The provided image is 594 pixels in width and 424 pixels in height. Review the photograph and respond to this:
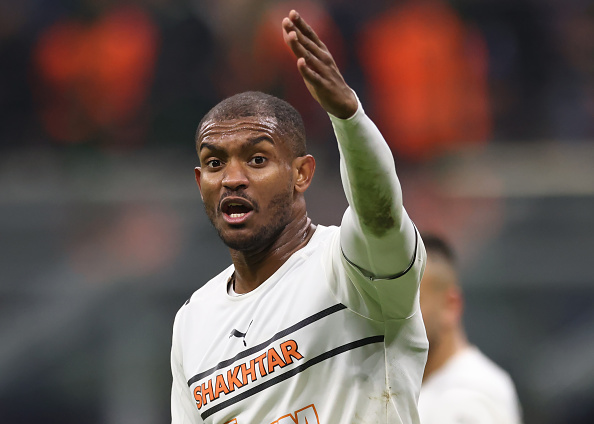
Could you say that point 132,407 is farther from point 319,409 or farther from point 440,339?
point 319,409

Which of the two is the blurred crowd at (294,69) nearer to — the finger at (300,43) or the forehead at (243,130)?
the forehead at (243,130)

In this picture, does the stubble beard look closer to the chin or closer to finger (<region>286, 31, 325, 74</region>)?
the chin

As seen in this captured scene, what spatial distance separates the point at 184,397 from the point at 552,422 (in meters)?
4.34

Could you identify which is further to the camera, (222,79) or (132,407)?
(222,79)

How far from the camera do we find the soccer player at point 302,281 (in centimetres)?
253

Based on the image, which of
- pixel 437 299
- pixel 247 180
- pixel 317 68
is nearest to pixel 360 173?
pixel 317 68

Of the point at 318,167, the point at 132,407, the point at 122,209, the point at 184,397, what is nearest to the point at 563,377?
the point at 318,167

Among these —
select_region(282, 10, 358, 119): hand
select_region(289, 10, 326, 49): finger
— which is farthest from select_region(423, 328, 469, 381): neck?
select_region(289, 10, 326, 49): finger

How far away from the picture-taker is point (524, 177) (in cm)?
782

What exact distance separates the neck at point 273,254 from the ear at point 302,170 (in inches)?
4.8

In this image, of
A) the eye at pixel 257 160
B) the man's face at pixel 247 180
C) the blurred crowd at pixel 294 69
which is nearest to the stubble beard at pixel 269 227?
the man's face at pixel 247 180

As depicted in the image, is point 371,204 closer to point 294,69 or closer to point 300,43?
point 300,43

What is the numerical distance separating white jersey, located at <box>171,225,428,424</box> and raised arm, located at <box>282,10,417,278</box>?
6 centimetres

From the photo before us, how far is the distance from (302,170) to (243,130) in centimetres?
24
